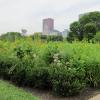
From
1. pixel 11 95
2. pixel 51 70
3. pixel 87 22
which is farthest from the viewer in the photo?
pixel 87 22

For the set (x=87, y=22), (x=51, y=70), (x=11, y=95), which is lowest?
(x=11, y=95)

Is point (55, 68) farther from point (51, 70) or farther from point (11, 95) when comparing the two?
point (11, 95)

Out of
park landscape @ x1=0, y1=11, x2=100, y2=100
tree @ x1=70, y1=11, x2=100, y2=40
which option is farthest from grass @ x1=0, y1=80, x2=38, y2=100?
tree @ x1=70, y1=11, x2=100, y2=40

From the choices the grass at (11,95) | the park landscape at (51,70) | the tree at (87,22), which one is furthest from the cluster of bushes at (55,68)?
the tree at (87,22)

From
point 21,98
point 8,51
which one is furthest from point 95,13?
point 21,98

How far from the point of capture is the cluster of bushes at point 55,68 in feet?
26.8

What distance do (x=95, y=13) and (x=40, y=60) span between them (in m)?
41.9

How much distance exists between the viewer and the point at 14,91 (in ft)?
27.7

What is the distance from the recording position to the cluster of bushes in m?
8.16

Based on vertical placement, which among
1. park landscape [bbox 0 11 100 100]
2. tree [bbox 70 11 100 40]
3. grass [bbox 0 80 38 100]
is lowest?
grass [bbox 0 80 38 100]

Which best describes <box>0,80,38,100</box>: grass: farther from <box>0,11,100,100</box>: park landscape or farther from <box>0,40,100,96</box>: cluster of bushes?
<box>0,40,100,96</box>: cluster of bushes

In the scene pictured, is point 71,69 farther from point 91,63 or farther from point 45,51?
point 45,51

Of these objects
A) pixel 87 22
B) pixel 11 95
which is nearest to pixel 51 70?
pixel 11 95

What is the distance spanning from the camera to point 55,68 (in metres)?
8.45
